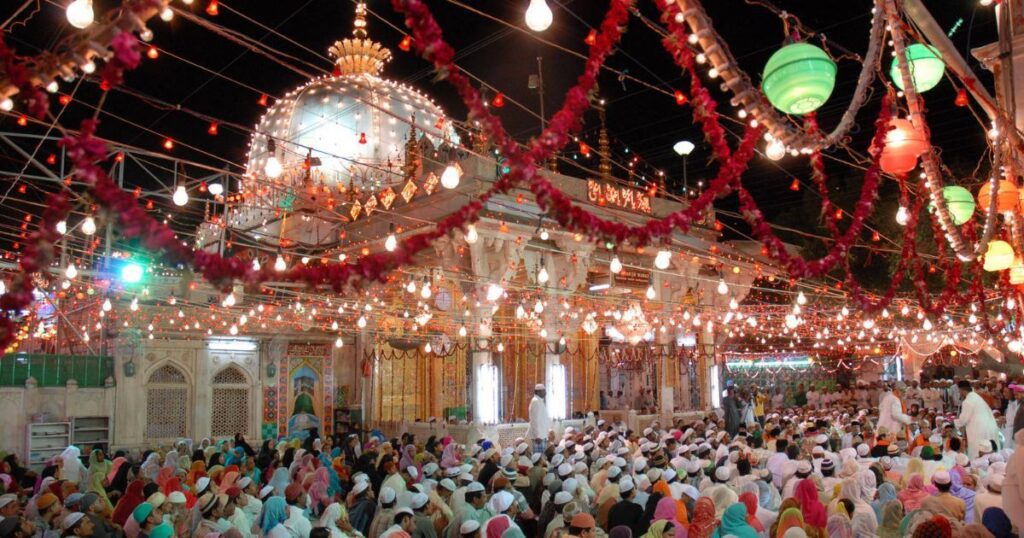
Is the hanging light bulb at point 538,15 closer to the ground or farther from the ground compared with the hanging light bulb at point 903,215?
farther from the ground

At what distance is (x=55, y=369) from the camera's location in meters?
18.0

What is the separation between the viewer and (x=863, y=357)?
33.6m

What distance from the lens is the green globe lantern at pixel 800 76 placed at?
5.04 meters

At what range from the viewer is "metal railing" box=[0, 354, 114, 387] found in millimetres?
17250

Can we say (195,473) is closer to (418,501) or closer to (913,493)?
(418,501)

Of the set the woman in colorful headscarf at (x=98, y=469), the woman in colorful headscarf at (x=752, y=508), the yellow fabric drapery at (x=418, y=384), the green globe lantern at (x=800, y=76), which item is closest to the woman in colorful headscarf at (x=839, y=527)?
the woman in colorful headscarf at (x=752, y=508)

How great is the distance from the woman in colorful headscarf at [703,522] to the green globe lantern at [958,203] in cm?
387

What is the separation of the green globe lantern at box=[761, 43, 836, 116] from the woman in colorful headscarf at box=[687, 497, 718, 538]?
3.85 meters

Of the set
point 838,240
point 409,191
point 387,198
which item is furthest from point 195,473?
point 838,240

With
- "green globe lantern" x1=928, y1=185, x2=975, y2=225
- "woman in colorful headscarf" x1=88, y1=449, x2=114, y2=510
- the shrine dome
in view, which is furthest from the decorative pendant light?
the shrine dome

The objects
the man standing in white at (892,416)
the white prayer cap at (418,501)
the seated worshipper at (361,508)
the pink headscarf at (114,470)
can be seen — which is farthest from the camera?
the man standing in white at (892,416)

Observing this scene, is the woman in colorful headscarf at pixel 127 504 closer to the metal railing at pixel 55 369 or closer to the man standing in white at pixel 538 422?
the man standing in white at pixel 538 422

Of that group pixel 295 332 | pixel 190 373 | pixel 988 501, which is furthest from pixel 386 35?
pixel 988 501

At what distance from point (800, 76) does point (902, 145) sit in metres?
2.36
